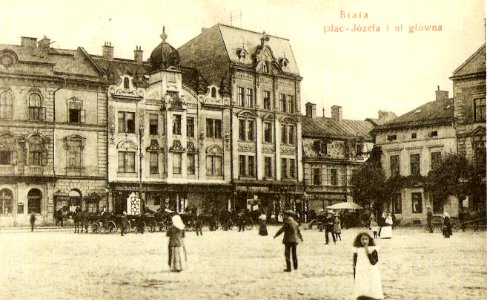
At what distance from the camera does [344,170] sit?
40156 millimetres

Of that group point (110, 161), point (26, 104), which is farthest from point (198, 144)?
point (26, 104)

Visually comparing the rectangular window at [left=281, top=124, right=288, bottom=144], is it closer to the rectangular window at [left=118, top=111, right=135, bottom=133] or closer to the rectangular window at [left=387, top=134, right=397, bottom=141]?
the rectangular window at [left=387, top=134, right=397, bottom=141]

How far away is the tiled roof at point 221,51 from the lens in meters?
33.9

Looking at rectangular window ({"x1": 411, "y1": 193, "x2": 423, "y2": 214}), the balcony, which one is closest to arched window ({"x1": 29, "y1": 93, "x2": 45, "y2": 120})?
the balcony

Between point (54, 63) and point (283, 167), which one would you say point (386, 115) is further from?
point (54, 63)

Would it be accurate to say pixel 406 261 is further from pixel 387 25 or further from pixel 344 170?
pixel 344 170

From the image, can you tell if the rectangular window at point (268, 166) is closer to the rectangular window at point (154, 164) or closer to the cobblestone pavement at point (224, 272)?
the rectangular window at point (154, 164)

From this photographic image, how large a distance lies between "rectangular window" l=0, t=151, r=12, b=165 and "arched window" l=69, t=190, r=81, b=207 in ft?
11.2

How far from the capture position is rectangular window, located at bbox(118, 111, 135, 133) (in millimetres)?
32656

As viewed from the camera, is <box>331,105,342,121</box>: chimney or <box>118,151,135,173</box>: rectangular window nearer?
<box>118,151,135,173</box>: rectangular window

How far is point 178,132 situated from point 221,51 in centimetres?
453

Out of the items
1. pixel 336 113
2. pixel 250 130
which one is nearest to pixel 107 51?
pixel 250 130

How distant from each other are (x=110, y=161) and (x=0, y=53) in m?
7.86

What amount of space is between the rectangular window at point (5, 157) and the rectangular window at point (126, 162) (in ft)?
17.9
